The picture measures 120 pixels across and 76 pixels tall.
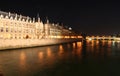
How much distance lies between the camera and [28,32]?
61.3 metres

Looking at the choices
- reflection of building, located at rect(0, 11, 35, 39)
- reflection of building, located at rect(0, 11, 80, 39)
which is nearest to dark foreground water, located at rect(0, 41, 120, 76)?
reflection of building, located at rect(0, 11, 35, 39)

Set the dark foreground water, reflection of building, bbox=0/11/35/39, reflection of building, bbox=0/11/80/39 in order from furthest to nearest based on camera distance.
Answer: reflection of building, bbox=0/11/80/39
reflection of building, bbox=0/11/35/39
the dark foreground water

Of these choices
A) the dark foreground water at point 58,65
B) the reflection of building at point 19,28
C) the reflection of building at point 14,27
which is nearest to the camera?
the dark foreground water at point 58,65

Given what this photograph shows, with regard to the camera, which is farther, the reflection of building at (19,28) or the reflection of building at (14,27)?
the reflection of building at (19,28)

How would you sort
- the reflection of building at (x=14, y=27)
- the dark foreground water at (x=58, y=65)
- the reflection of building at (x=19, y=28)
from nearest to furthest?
1. the dark foreground water at (x=58, y=65)
2. the reflection of building at (x=14, y=27)
3. the reflection of building at (x=19, y=28)

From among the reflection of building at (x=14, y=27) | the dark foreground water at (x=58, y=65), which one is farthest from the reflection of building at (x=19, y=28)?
the dark foreground water at (x=58, y=65)

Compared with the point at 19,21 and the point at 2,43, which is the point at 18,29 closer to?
the point at 19,21

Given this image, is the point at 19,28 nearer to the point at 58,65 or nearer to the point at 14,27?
the point at 14,27

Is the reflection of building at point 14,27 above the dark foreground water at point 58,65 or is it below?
above

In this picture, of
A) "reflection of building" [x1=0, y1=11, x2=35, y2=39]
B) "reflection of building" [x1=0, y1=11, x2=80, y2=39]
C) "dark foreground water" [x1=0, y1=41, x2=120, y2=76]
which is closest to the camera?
"dark foreground water" [x1=0, y1=41, x2=120, y2=76]

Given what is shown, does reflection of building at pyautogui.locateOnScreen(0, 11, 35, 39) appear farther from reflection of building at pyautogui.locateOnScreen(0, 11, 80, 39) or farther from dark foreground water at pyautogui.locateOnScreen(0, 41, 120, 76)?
dark foreground water at pyautogui.locateOnScreen(0, 41, 120, 76)

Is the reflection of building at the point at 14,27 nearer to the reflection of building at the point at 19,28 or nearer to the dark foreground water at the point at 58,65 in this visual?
the reflection of building at the point at 19,28

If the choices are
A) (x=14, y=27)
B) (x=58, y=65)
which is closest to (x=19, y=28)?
(x=14, y=27)

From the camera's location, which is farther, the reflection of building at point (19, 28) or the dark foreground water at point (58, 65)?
the reflection of building at point (19, 28)
